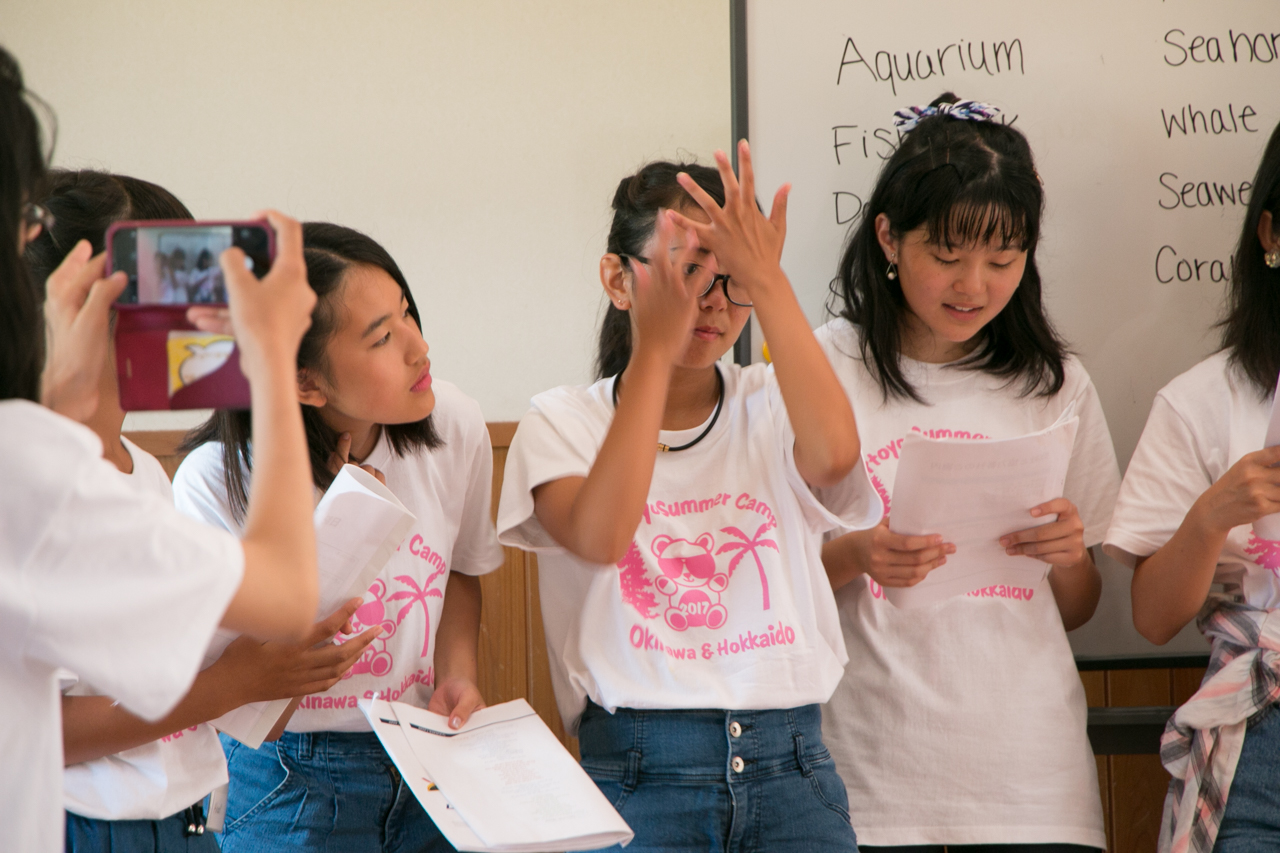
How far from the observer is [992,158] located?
4.92 ft

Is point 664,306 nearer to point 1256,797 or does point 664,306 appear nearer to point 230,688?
point 230,688

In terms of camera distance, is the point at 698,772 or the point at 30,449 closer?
the point at 30,449

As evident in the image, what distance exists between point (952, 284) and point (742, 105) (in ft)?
1.62

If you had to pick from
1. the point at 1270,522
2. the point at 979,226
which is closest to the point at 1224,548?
the point at 1270,522

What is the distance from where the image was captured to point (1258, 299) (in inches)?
59.4

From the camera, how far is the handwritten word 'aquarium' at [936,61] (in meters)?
1.75

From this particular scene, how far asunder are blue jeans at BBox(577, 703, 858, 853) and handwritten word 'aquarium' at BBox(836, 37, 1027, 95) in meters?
1.05

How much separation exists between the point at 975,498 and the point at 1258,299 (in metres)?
0.57

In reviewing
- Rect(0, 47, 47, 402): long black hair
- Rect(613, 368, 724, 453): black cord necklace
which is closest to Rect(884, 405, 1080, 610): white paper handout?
Rect(613, 368, 724, 453): black cord necklace

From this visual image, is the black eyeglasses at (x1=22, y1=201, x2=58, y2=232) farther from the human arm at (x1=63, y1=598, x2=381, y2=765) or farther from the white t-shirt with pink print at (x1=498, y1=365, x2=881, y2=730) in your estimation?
the white t-shirt with pink print at (x1=498, y1=365, x2=881, y2=730)

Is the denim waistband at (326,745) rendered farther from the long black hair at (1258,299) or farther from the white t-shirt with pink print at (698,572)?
the long black hair at (1258,299)

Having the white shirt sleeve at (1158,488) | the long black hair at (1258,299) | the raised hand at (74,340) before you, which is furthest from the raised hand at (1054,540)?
the raised hand at (74,340)

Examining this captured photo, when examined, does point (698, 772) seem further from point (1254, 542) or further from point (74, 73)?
point (74, 73)

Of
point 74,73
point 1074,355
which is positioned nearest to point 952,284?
point 1074,355
